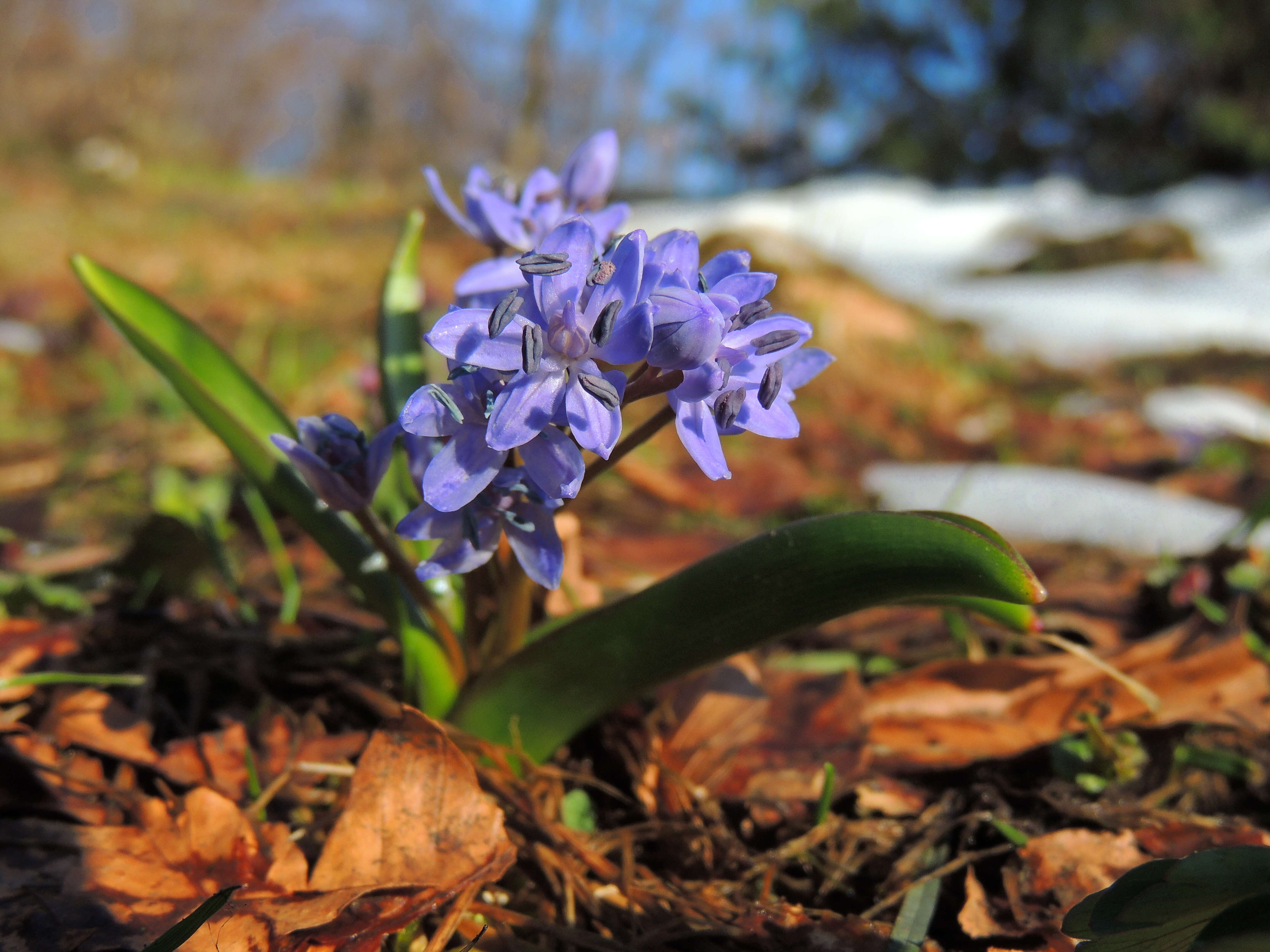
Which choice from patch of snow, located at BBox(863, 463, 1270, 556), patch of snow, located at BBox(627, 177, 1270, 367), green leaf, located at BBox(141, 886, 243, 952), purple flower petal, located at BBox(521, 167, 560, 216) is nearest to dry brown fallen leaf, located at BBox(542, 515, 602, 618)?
purple flower petal, located at BBox(521, 167, 560, 216)

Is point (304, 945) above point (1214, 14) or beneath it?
above

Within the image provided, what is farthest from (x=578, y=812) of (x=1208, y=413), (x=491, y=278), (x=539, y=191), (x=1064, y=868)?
(x=1208, y=413)

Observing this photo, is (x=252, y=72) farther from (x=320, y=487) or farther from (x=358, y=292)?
(x=320, y=487)

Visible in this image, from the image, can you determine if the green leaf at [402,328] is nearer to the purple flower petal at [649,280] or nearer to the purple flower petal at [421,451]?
the purple flower petal at [421,451]

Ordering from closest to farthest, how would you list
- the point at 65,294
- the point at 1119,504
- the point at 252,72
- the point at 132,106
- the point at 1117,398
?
1. the point at 1119,504
2. the point at 1117,398
3. the point at 65,294
4. the point at 132,106
5. the point at 252,72

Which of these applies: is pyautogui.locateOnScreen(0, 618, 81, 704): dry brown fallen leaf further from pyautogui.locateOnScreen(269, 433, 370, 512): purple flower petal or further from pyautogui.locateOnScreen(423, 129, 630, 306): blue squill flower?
pyautogui.locateOnScreen(423, 129, 630, 306): blue squill flower

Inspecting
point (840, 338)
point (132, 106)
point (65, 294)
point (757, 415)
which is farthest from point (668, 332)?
point (132, 106)

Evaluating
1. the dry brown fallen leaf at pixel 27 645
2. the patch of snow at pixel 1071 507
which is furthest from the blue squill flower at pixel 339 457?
the patch of snow at pixel 1071 507
